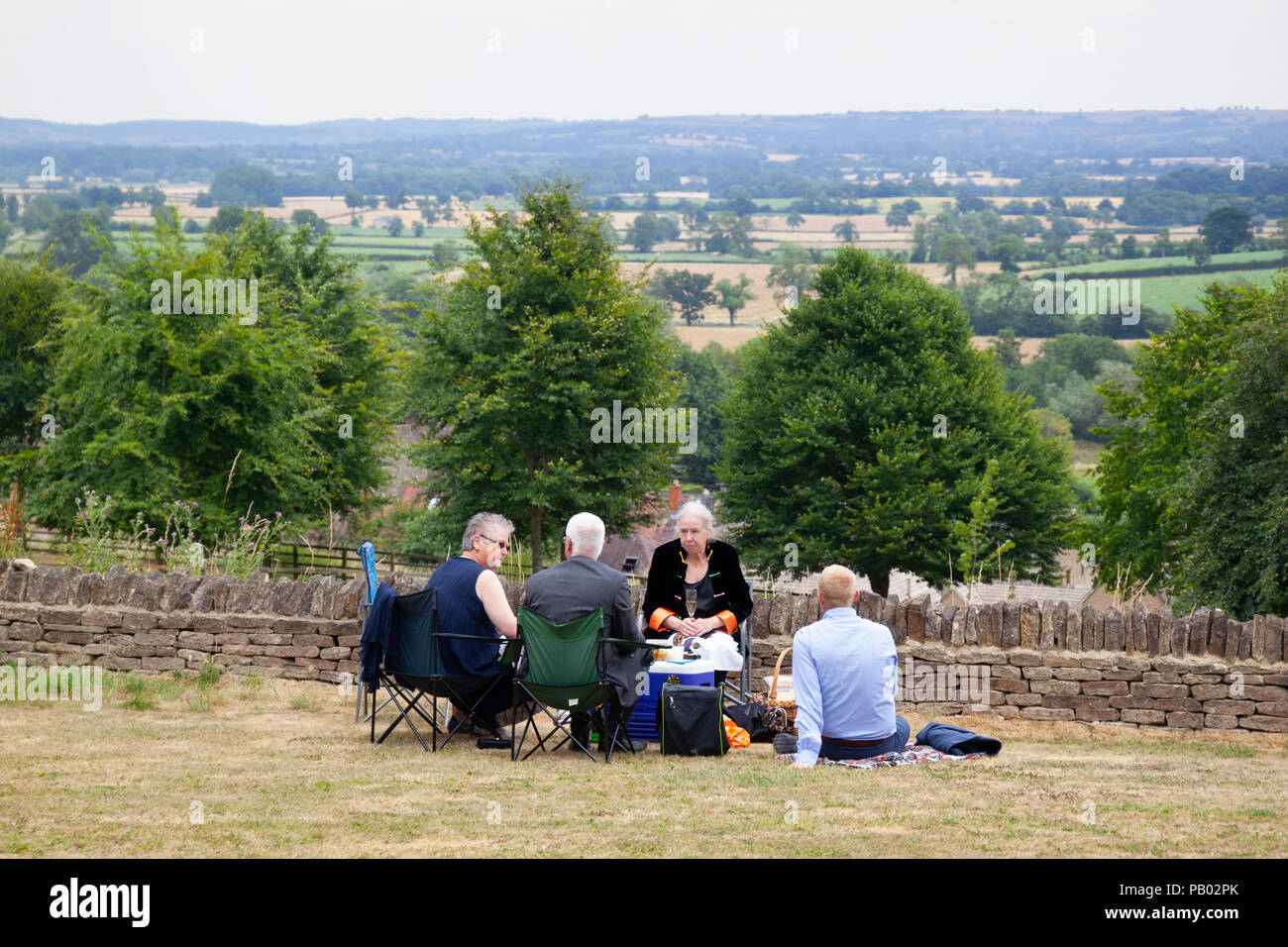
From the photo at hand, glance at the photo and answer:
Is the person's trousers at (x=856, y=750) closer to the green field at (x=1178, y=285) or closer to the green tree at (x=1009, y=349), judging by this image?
the green tree at (x=1009, y=349)

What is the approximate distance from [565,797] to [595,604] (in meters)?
1.59

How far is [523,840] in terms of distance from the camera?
16.7 ft

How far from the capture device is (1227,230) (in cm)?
15125

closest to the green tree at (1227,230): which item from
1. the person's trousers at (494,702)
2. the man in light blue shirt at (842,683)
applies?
the man in light blue shirt at (842,683)

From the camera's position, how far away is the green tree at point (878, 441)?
31016mm

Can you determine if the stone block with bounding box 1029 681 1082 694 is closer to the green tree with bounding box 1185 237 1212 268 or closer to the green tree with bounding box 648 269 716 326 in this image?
the green tree with bounding box 648 269 716 326

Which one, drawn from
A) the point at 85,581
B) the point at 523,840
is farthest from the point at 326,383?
the point at 523,840

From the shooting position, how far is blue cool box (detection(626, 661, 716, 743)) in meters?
7.64

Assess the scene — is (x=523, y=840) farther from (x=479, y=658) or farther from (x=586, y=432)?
(x=586, y=432)

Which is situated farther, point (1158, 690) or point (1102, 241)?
point (1102, 241)

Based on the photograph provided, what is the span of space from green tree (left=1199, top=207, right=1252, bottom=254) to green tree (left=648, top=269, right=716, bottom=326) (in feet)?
201

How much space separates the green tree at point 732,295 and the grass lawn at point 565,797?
Result: 145 metres

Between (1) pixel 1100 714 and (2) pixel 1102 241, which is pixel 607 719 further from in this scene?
(2) pixel 1102 241

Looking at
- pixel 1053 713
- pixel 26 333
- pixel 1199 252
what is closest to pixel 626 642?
pixel 1053 713
